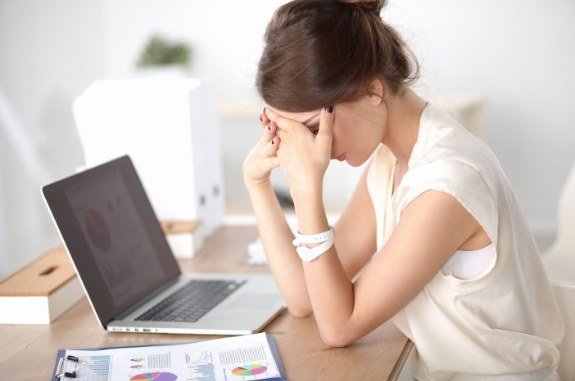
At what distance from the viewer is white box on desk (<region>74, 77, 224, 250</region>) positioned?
6.95ft

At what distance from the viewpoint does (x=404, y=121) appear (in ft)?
5.14

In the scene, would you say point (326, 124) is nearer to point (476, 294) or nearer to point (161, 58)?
point (476, 294)

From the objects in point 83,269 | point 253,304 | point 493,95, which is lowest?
point 493,95

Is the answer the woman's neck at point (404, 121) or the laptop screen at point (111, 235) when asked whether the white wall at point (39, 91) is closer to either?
the laptop screen at point (111, 235)

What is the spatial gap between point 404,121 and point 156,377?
655 millimetres

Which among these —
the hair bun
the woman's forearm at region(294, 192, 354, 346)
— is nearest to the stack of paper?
the woman's forearm at region(294, 192, 354, 346)

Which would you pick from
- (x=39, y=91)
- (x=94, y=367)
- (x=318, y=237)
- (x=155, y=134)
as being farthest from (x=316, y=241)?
(x=39, y=91)

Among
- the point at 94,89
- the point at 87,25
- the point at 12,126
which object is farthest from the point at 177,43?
the point at 94,89

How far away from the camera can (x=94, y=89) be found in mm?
2156

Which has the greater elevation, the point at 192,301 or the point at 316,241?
the point at 316,241

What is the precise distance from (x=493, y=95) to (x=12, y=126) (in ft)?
8.66

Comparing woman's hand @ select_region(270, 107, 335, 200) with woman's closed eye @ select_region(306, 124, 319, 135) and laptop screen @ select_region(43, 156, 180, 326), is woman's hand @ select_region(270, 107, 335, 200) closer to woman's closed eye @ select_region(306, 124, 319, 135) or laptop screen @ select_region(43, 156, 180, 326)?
woman's closed eye @ select_region(306, 124, 319, 135)

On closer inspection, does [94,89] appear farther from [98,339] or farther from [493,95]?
[493,95]

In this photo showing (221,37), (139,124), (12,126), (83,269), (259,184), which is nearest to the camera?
(83,269)
